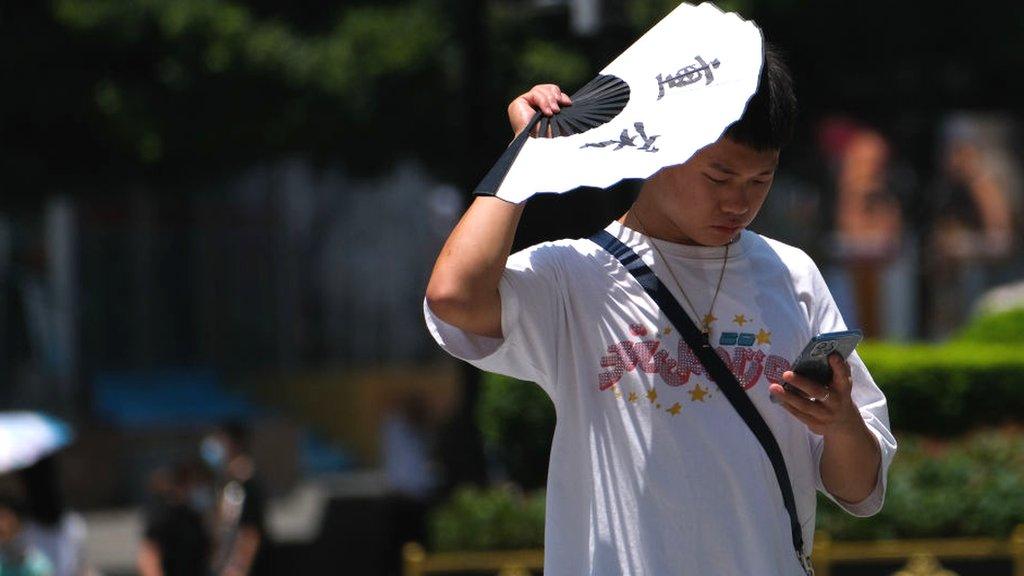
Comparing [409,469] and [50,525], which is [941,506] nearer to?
[50,525]

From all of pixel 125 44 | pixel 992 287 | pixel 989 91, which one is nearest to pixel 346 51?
pixel 125 44

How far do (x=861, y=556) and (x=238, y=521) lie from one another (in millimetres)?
3566

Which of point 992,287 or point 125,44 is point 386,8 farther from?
point 992,287

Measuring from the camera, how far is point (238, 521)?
31.9 ft

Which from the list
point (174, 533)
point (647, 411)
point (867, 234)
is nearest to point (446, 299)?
point (647, 411)

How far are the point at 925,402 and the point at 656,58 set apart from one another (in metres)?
7.38

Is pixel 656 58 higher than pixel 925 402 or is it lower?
higher

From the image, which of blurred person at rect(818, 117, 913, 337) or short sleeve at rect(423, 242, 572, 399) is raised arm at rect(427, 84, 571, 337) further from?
blurred person at rect(818, 117, 913, 337)

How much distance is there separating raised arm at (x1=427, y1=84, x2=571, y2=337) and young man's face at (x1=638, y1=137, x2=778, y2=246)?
302 mm

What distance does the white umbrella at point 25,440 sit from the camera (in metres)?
8.55

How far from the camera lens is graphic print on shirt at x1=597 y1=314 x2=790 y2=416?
2924 mm

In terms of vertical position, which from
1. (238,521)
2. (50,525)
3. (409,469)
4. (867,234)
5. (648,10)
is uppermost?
(648,10)

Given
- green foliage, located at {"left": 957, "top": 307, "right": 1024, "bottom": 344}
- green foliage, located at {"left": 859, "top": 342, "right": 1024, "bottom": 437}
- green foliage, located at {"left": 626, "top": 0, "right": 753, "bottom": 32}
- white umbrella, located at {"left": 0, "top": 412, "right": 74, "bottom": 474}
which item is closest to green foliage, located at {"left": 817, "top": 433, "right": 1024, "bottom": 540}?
green foliage, located at {"left": 859, "top": 342, "right": 1024, "bottom": 437}

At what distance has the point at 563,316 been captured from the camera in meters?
3.00
